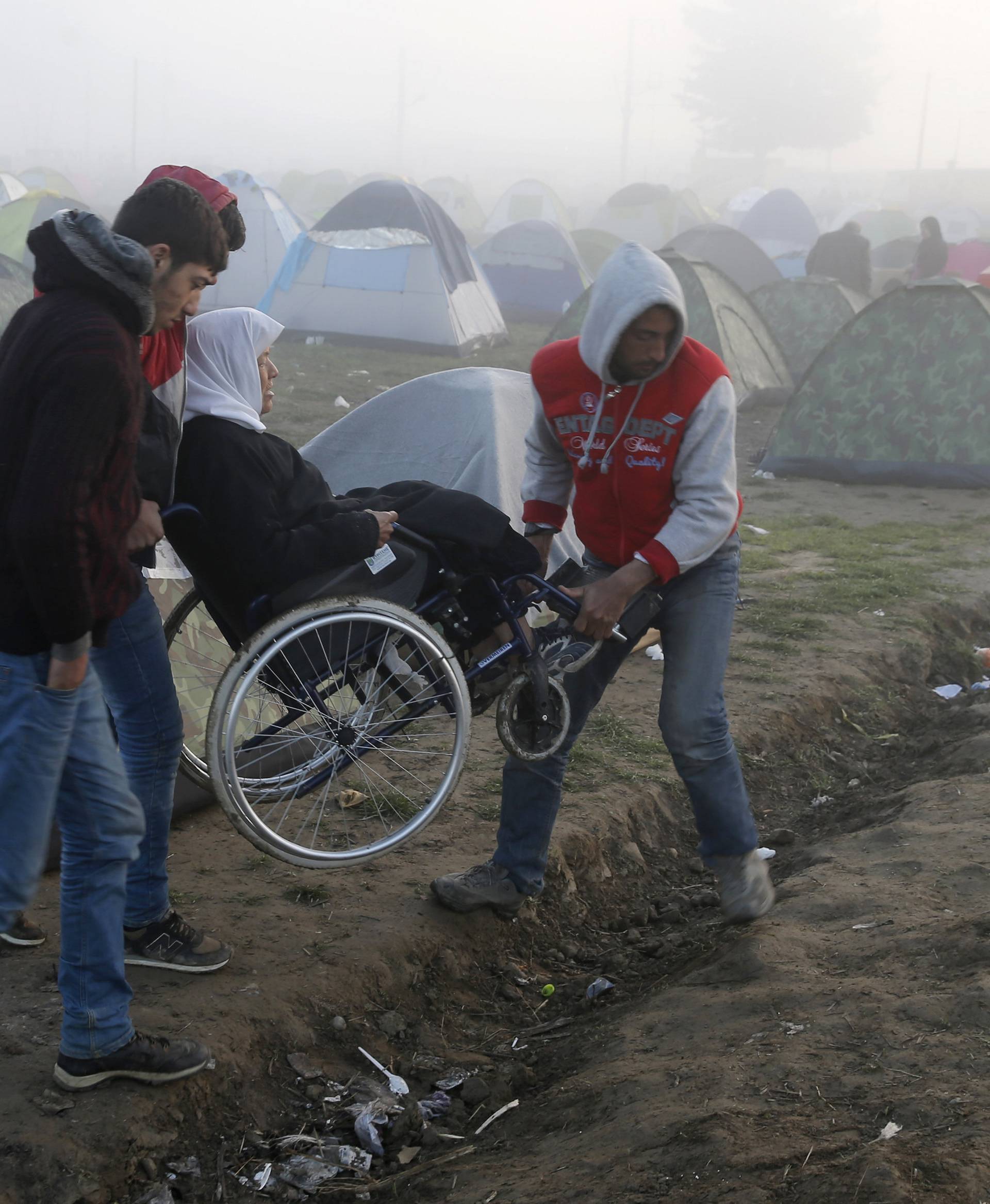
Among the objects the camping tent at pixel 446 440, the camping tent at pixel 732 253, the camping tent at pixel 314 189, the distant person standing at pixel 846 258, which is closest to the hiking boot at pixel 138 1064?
the camping tent at pixel 446 440

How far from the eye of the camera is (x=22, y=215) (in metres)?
19.3

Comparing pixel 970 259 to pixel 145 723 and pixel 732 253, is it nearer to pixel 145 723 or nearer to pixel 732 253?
pixel 732 253

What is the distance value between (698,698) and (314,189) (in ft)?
142

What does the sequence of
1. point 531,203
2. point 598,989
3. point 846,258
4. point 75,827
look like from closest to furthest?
point 75,827 → point 598,989 → point 846,258 → point 531,203

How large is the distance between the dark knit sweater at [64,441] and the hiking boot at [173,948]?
1122mm

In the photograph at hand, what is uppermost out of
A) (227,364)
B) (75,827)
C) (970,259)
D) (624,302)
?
(970,259)

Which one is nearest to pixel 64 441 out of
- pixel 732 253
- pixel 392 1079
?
pixel 392 1079

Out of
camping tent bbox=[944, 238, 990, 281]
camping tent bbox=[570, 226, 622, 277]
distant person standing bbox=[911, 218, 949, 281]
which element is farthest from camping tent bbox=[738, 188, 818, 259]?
distant person standing bbox=[911, 218, 949, 281]

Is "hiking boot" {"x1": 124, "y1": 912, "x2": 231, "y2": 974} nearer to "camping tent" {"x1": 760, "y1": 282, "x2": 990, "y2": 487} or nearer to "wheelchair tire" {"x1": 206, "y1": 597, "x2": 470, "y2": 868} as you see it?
"wheelchair tire" {"x1": 206, "y1": 597, "x2": 470, "y2": 868}

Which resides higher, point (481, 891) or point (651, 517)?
point (651, 517)

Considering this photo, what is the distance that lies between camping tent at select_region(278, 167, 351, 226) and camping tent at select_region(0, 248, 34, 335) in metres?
27.7

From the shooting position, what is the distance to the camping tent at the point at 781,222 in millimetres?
33562

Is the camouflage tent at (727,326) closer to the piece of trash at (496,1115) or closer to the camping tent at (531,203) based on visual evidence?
the piece of trash at (496,1115)

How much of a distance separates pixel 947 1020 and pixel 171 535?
2082mm
